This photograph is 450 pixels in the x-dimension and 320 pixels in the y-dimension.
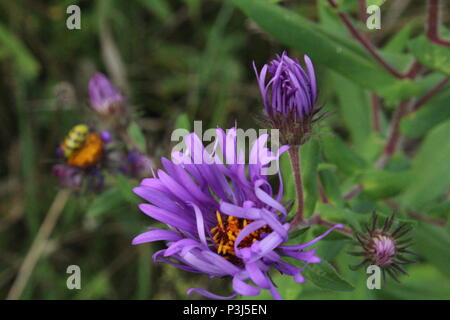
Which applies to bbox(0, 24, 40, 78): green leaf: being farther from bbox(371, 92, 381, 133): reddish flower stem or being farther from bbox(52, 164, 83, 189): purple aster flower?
bbox(371, 92, 381, 133): reddish flower stem

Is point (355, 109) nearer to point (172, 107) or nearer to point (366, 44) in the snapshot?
point (366, 44)

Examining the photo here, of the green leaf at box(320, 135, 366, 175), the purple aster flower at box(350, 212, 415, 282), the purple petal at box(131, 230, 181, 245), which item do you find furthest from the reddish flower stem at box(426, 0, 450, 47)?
the purple petal at box(131, 230, 181, 245)

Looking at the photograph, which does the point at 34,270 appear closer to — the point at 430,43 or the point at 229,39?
the point at 229,39

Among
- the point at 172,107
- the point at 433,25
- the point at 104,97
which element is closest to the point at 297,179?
the point at 433,25

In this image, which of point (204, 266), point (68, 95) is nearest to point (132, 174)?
point (68, 95)

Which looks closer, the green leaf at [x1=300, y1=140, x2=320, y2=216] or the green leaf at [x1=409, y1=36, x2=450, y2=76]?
the green leaf at [x1=300, y1=140, x2=320, y2=216]
